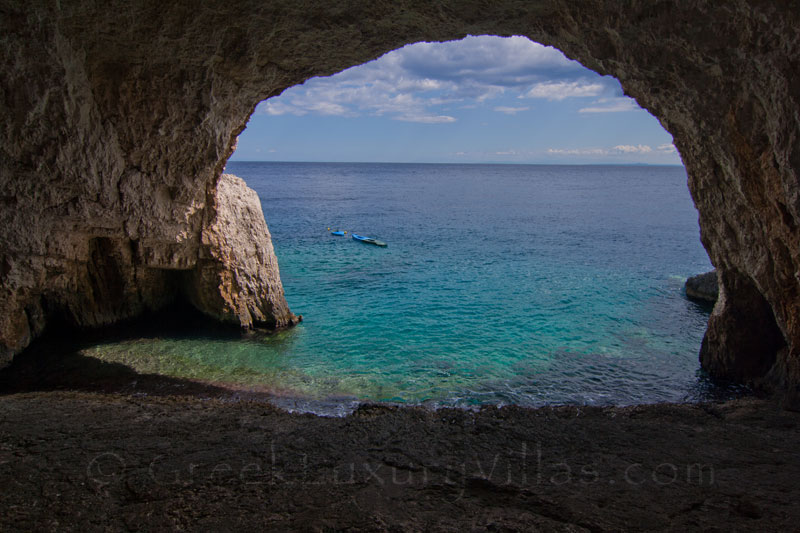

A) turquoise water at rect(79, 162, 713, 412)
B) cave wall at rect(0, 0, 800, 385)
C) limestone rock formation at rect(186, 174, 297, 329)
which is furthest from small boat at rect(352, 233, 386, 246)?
cave wall at rect(0, 0, 800, 385)

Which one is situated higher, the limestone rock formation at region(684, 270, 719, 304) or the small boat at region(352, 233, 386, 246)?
the small boat at region(352, 233, 386, 246)

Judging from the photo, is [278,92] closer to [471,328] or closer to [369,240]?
[471,328]

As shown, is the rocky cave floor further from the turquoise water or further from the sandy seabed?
the turquoise water

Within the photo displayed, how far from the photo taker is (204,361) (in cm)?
1259

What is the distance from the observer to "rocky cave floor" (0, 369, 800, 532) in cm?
451

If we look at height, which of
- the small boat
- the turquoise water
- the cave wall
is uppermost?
the cave wall

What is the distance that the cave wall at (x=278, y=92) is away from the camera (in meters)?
7.07

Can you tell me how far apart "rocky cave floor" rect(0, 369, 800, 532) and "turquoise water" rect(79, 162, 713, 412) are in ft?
12.1

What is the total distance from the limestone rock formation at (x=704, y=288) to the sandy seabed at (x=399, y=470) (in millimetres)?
12223

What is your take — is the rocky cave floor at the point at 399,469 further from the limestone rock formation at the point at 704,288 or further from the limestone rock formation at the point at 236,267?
the limestone rock formation at the point at 704,288

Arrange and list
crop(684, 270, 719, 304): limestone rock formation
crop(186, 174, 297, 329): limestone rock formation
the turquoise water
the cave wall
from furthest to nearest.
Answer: crop(684, 270, 719, 304): limestone rock formation, crop(186, 174, 297, 329): limestone rock formation, the turquoise water, the cave wall

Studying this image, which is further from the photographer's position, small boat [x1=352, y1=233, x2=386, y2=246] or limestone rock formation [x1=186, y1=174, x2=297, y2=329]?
small boat [x1=352, y1=233, x2=386, y2=246]

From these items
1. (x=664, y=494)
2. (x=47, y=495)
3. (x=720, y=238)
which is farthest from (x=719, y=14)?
(x=47, y=495)

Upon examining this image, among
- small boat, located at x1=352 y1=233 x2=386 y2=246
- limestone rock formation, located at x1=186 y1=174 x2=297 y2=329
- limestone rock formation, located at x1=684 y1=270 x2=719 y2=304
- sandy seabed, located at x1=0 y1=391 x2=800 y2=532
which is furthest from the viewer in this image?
small boat, located at x1=352 y1=233 x2=386 y2=246
